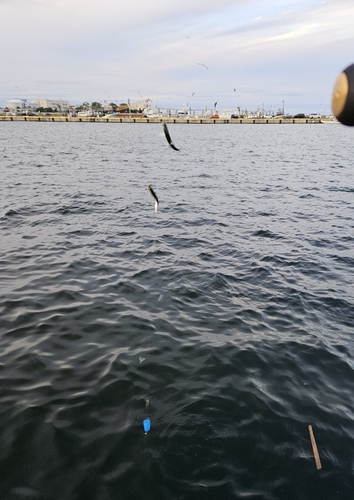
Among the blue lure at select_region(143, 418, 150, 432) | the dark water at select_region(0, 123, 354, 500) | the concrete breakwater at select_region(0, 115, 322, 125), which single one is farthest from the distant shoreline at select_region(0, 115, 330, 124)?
the blue lure at select_region(143, 418, 150, 432)

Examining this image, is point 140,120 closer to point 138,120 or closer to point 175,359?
point 138,120

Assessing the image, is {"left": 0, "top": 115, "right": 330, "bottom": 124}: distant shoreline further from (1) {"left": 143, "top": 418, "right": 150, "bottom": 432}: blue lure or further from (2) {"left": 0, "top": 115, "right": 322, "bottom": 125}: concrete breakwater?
(1) {"left": 143, "top": 418, "right": 150, "bottom": 432}: blue lure

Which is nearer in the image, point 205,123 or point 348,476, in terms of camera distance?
point 348,476

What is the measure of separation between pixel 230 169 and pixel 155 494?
30844mm

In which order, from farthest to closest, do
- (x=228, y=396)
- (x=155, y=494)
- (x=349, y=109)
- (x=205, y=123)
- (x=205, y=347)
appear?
(x=205, y=123)
(x=205, y=347)
(x=228, y=396)
(x=155, y=494)
(x=349, y=109)

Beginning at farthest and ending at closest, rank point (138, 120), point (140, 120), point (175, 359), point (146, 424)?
1. point (140, 120)
2. point (138, 120)
3. point (175, 359)
4. point (146, 424)

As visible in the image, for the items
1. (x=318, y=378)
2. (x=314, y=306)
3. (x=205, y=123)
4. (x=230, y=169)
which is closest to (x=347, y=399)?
(x=318, y=378)

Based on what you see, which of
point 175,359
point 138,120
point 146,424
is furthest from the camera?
point 138,120

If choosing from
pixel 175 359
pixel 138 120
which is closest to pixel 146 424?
pixel 175 359

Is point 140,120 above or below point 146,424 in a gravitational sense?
below

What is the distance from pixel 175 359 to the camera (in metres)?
A: 6.96

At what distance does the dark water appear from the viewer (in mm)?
4773

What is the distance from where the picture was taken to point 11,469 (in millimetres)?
4711

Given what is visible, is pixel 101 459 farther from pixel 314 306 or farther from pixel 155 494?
pixel 314 306
